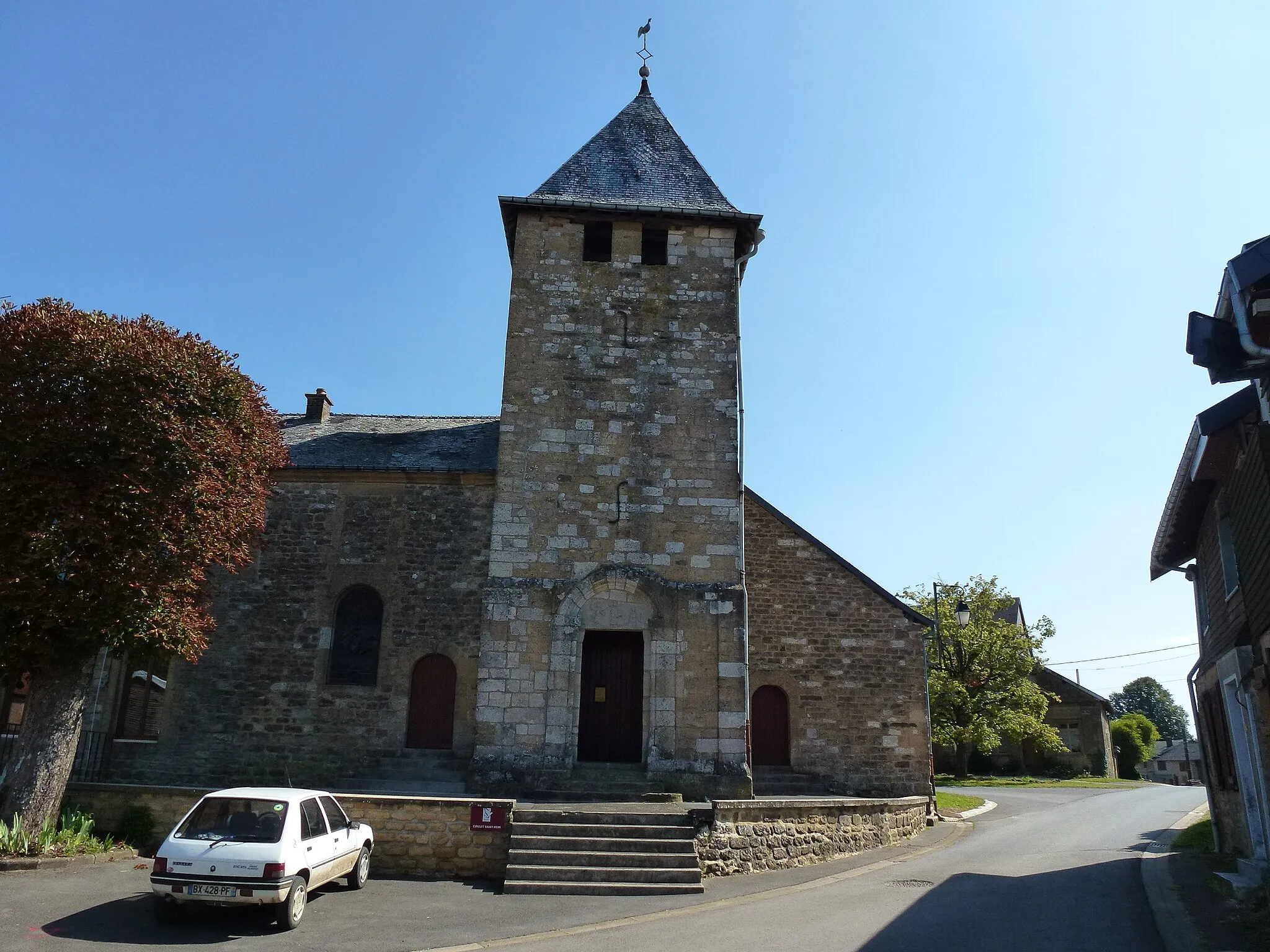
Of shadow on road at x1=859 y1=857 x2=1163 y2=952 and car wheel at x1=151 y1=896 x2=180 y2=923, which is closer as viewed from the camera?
shadow on road at x1=859 y1=857 x2=1163 y2=952

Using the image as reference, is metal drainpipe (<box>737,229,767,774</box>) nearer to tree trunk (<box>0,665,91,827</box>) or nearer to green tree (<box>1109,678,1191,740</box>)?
tree trunk (<box>0,665,91,827</box>)

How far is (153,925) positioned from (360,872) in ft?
7.53

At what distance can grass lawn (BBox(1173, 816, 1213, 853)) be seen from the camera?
13383mm

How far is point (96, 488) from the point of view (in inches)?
415

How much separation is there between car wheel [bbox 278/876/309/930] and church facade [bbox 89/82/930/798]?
4.95 meters

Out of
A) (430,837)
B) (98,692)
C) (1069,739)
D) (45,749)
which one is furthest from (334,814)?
(1069,739)

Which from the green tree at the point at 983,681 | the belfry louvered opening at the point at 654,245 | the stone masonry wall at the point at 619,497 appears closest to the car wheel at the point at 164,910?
the stone masonry wall at the point at 619,497

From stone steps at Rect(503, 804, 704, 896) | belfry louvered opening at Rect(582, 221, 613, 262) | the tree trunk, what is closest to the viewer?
stone steps at Rect(503, 804, 704, 896)

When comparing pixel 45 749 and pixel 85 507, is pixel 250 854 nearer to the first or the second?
pixel 45 749

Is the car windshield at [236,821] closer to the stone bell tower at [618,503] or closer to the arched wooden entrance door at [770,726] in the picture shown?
the stone bell tower at [618,503]

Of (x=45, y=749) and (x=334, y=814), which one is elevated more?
(x=45, y=749)

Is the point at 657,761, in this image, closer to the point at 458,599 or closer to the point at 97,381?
the point at 458,599

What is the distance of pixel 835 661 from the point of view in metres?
16.3

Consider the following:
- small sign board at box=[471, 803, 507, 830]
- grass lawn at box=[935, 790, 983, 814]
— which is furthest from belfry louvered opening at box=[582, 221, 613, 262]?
grass lawn at box=[935, 790, 983, 814]
